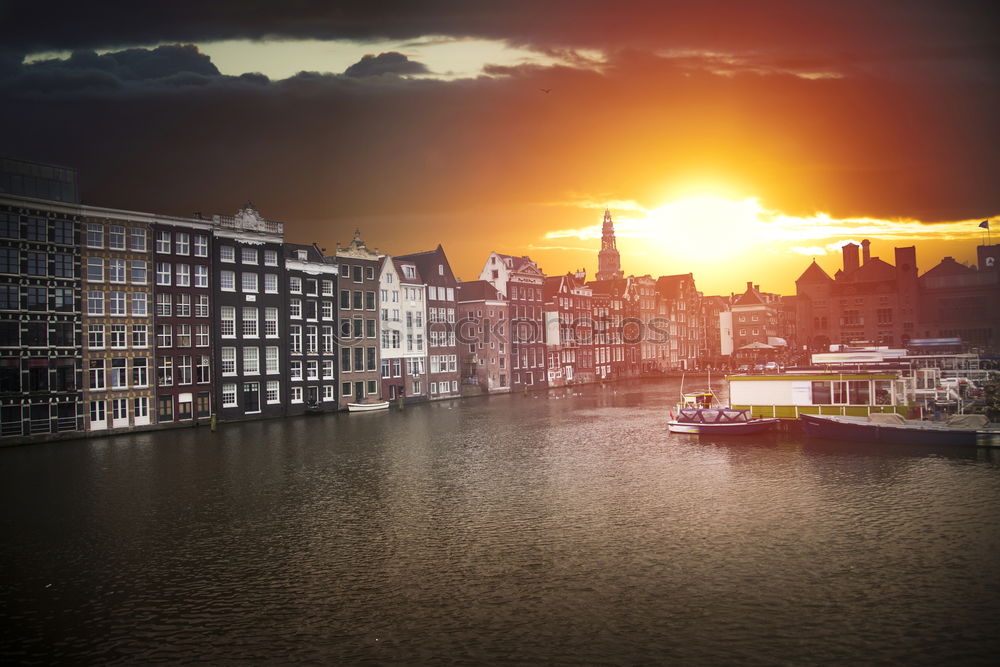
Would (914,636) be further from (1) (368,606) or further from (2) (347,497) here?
(2) (347,497)

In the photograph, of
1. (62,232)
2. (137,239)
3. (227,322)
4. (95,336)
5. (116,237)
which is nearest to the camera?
(62,232)

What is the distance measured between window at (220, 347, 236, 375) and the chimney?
124 m

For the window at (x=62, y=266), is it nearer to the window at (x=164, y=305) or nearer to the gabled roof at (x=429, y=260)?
the window at (x=164, y=305)

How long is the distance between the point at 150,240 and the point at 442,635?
61.3 m

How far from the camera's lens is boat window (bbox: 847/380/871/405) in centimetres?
5422

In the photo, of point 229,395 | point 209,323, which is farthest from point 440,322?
point 209,323

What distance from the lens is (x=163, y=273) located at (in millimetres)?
68750

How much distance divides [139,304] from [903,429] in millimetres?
66011

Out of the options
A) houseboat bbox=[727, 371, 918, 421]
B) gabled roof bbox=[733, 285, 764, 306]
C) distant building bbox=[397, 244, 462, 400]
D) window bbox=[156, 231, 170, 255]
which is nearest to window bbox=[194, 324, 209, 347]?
window bbox=[156, 231, 170, 255]

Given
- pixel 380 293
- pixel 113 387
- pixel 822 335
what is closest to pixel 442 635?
pixel 113 387

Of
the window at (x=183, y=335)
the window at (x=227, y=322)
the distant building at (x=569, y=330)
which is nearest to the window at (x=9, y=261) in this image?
the window at (x=183, y=335)

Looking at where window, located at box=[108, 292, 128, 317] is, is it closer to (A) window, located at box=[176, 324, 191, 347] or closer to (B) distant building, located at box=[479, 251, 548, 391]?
(A) window, located at box=[176, 324, 191, 347]

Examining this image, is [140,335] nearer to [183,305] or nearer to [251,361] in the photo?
[183,305]

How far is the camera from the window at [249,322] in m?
75.6
